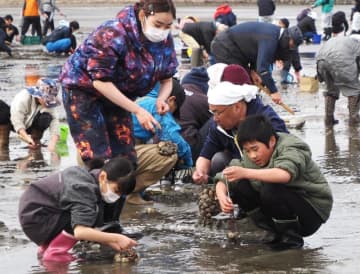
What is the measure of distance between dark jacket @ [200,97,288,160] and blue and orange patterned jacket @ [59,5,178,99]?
50 cm

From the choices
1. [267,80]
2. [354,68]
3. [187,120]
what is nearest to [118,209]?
[187,120]

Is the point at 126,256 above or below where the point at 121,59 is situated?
below

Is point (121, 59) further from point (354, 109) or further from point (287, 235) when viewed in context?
point (354, 109)

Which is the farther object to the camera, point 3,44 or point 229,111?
point 3,44

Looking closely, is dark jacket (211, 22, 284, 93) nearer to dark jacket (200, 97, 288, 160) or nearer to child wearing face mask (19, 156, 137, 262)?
dark jacket (200, 97, 288, 160)

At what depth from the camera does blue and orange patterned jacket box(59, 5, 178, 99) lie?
598 centimetres

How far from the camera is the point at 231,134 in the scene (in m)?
6.14

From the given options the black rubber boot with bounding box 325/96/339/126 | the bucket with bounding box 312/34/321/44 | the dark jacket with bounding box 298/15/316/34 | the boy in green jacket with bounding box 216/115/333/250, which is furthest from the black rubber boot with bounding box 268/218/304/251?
the bucket with bounding box 312/34/321/44

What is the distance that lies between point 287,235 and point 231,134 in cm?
83

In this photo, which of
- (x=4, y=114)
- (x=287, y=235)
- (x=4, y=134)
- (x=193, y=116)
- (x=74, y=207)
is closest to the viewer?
(x=74, y=207)

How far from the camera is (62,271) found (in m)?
5.23

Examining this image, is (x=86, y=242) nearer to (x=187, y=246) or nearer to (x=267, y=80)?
(x=187, y=246)

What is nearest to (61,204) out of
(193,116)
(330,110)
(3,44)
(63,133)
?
(193,116)

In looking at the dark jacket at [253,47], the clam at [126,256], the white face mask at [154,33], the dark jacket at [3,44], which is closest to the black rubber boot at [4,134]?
the dark jacket at [253,47]
